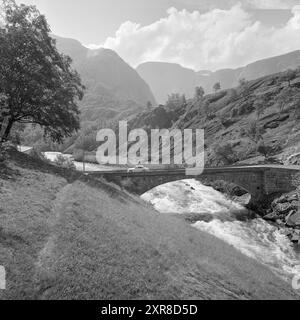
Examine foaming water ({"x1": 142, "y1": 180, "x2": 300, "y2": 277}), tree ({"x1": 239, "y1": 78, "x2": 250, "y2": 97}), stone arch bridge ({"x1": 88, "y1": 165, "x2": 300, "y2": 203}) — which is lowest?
foaming water ({"x1": 142, "y1": 180, "x2": 300, "y2": 277})

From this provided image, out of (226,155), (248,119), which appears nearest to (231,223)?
(226,155)

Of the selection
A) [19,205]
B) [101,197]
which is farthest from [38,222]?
[101,197]

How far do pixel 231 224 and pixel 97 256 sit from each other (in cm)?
3667

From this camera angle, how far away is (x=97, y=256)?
50.2 feet

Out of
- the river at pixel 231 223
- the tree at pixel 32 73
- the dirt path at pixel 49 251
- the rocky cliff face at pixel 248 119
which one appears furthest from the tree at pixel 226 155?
the dirt path at pixel 49 251

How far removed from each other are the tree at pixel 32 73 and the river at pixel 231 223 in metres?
19.8

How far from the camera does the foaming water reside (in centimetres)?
3578

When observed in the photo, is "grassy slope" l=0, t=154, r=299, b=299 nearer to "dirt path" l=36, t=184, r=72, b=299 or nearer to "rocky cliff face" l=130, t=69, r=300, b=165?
"dirt path" l=36, t=184, r=72, b=299

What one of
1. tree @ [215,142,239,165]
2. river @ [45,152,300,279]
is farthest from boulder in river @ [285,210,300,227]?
tree @ [215,142,239,165]

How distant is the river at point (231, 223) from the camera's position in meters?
35.7

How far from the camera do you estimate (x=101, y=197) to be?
2817cm

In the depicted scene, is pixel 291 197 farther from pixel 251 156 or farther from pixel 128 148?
pixel 128 148

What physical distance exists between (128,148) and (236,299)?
481ft

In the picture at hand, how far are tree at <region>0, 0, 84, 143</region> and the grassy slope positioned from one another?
10.6 metres
